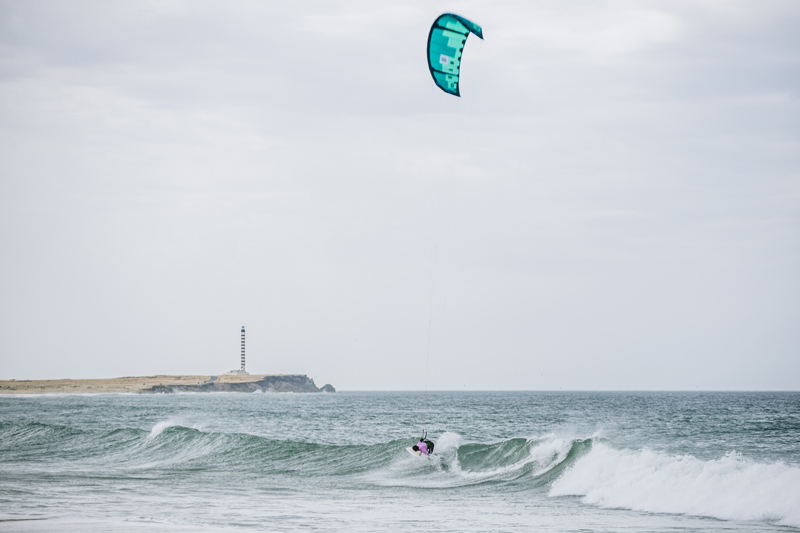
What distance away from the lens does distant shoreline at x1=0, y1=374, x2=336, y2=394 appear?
13350 cm

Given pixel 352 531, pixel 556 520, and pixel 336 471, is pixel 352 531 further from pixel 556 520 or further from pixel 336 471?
pixel 336 471

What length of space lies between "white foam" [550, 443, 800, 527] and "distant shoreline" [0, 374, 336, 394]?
13097 cm

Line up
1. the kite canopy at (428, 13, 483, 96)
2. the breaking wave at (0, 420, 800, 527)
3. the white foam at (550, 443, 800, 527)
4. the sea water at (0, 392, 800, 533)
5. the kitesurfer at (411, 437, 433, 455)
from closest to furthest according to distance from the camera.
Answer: the sea water at (0, 392, 800, 533), the white foam at (550, 443, 800, 527), the breaking wave at (0, 420, 800, 527), the kite canopy at (428, 13, 483, 96), the kitesurfer at (411, 437, 433, 455)

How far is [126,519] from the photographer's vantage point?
11133 millimetres

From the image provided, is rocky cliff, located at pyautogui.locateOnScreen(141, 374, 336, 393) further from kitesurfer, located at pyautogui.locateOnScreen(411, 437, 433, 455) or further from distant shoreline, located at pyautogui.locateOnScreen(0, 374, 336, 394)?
kitesurfer, located at pyautogui.locateOnScreen(411, 437, 433, 455)

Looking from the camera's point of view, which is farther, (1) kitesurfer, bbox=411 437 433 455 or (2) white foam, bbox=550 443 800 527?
(1) kitesurfer, bbox=411 437 433 455

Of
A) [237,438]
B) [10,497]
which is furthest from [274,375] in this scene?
[10,497]

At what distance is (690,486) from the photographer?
14.1 m

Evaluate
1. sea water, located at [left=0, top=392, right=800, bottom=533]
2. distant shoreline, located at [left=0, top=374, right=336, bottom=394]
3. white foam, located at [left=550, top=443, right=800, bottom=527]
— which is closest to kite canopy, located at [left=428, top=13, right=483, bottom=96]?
sea water, located at [left=0, top=392, right=800, bottom=533]

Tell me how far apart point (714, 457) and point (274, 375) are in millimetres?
154195

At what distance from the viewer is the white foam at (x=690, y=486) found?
1259 centimetres

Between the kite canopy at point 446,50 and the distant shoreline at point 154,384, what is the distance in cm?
13093

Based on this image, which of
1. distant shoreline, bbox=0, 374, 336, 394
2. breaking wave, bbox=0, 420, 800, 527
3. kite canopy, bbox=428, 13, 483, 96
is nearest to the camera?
breaking wave, bbox=0, 420, 800, 527

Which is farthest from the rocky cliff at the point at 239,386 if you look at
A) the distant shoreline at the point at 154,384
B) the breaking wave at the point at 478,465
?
the breaking wave at the point at 478,465
